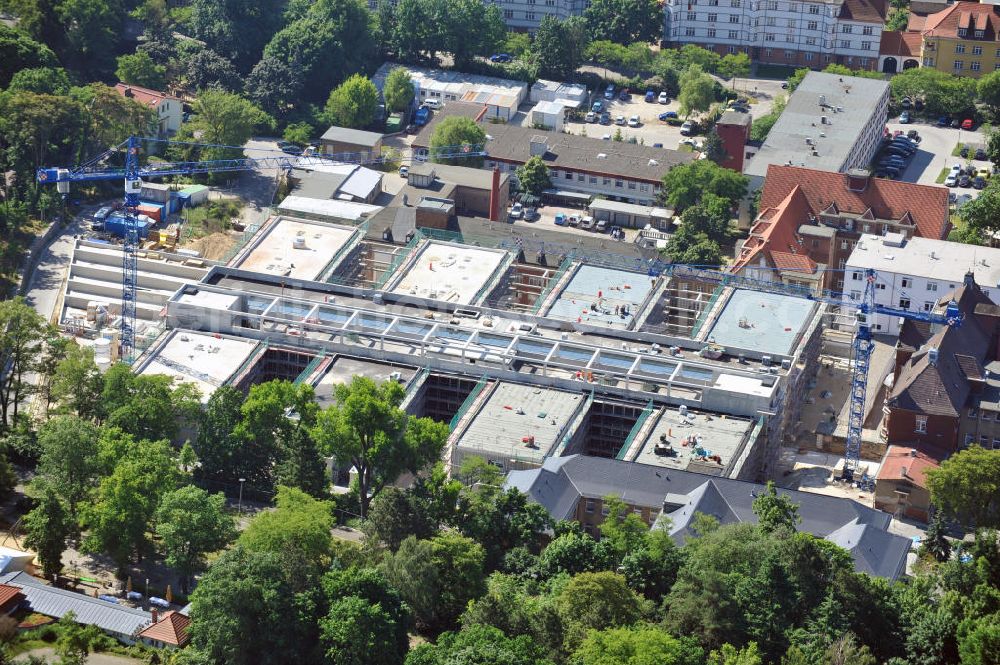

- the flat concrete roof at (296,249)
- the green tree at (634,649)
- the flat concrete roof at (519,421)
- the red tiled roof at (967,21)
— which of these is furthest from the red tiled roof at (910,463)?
the red tiled roof at (967,21)

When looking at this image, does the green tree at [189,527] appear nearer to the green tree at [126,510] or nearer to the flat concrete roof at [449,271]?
the green tree at [126,510]

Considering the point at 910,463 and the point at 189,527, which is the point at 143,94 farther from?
the point at 910,463

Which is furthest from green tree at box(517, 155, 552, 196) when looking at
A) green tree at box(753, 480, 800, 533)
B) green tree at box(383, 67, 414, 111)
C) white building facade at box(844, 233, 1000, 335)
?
green tree at box(753, 480, 800, 533)

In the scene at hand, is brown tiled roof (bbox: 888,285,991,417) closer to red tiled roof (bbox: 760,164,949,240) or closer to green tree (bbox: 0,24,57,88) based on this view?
red tiled roof (bbox: 760,164,949,240)

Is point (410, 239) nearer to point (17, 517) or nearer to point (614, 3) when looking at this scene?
point (17, 517)

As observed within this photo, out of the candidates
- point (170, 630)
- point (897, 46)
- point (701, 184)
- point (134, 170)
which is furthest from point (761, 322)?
point (897, 46)

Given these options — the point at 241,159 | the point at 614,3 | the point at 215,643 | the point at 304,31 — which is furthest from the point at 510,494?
the point at 614,3

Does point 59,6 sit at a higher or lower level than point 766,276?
higher
